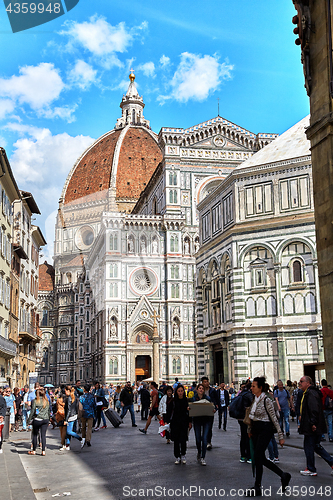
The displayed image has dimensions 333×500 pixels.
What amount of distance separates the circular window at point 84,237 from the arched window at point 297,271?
247 ft

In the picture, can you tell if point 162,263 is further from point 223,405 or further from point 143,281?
point 223,405

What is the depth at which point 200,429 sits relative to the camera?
10945mm

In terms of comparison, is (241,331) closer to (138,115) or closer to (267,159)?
(267,159)

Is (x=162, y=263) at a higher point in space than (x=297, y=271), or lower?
higher

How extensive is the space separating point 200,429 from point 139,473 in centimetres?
162

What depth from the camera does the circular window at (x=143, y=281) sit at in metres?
58.0

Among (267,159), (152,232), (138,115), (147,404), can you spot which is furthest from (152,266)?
(138,115)

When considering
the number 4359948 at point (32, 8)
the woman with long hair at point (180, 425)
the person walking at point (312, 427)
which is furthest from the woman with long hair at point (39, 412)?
the number 4359948 at point (32, 8)

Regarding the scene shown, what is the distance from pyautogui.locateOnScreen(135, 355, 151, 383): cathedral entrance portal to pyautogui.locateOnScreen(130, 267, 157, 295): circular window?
6385 millimetres

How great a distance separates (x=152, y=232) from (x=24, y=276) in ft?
66.6

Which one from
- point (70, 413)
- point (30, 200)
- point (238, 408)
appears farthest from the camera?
point (30, 200)

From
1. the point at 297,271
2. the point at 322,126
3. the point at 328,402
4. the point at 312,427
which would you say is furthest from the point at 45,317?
the point at 312,427

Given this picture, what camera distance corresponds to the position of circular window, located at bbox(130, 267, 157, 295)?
5797 cm

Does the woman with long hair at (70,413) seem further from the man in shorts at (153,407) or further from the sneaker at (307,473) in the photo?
the sneaker at (307,473)
